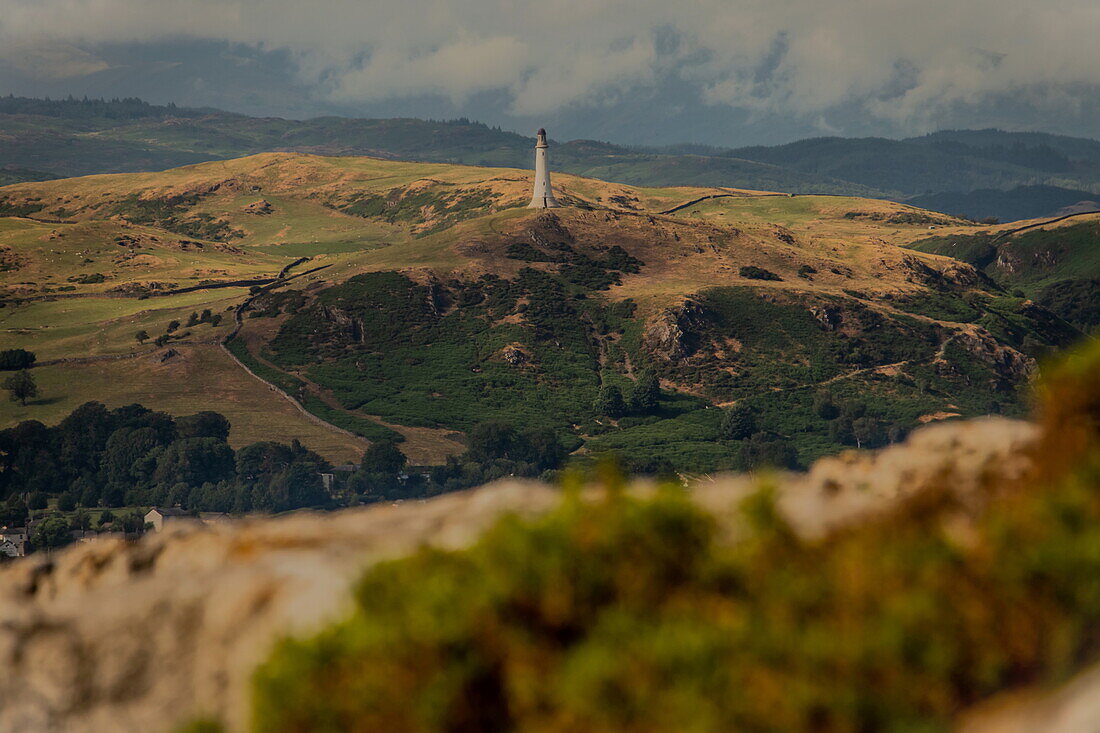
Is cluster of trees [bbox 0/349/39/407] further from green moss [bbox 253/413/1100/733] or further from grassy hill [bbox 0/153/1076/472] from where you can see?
green moss [bbox 253/413/1100/733]

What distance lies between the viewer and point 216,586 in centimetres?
1884

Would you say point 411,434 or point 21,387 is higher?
point 21,387

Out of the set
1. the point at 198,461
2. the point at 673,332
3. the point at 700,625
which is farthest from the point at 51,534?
the point at 700,625

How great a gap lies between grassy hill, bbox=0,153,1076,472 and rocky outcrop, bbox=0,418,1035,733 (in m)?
105

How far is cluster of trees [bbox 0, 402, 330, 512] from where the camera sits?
132 meters

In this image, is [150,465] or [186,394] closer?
[150,465]

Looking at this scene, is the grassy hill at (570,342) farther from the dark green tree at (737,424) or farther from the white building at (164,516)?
the white building at (164,516)

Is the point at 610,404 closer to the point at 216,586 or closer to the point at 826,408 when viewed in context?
the point at 826,408

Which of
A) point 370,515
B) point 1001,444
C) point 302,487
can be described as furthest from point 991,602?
point 302,487

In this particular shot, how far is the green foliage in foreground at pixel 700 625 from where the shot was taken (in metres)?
14.2

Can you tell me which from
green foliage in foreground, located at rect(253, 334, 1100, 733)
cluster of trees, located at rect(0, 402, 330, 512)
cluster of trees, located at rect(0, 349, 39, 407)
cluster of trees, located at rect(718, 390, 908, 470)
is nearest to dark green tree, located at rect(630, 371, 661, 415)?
cluster of trees, located at rect(718, 390, 908, 470)

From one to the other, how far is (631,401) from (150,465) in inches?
2346

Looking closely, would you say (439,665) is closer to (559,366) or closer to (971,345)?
(559,366)

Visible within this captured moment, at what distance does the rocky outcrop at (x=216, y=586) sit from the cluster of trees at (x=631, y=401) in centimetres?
12884
